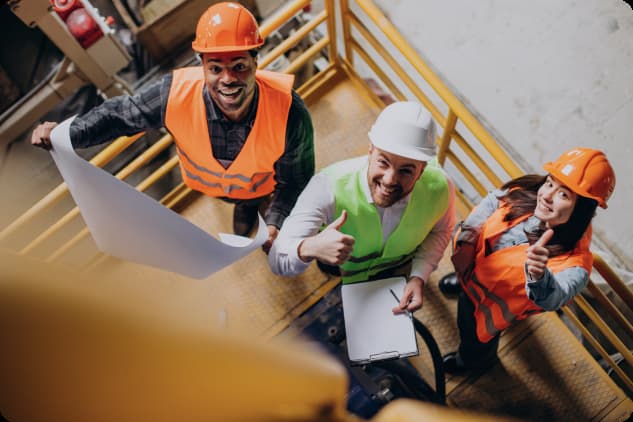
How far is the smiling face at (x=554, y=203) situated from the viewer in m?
2.23

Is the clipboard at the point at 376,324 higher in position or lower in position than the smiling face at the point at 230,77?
lower

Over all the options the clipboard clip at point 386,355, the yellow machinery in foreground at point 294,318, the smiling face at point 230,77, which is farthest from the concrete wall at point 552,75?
the smiling face at point 230,77

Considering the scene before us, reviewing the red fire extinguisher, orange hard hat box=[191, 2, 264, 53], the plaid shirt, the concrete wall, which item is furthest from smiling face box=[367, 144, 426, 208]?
the red fire extinguisher

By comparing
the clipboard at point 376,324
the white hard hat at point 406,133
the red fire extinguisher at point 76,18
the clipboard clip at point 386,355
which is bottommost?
the clipboard clip at point 386,355

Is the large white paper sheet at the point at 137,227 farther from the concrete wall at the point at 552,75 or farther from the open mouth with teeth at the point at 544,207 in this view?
the concrete wall at the point at 552,75

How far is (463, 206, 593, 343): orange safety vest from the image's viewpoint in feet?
7.59

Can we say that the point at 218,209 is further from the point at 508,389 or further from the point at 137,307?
the point at 137,307

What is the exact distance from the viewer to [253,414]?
519mm

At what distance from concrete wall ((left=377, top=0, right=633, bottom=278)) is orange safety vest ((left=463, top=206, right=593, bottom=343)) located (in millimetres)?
2269

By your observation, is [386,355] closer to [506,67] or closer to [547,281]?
[547,281]

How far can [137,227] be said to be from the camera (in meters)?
2.07

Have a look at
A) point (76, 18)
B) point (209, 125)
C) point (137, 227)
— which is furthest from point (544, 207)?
point (76, 18)

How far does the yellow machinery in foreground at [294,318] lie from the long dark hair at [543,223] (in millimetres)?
266

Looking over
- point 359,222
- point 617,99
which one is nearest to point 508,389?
point 359,222
